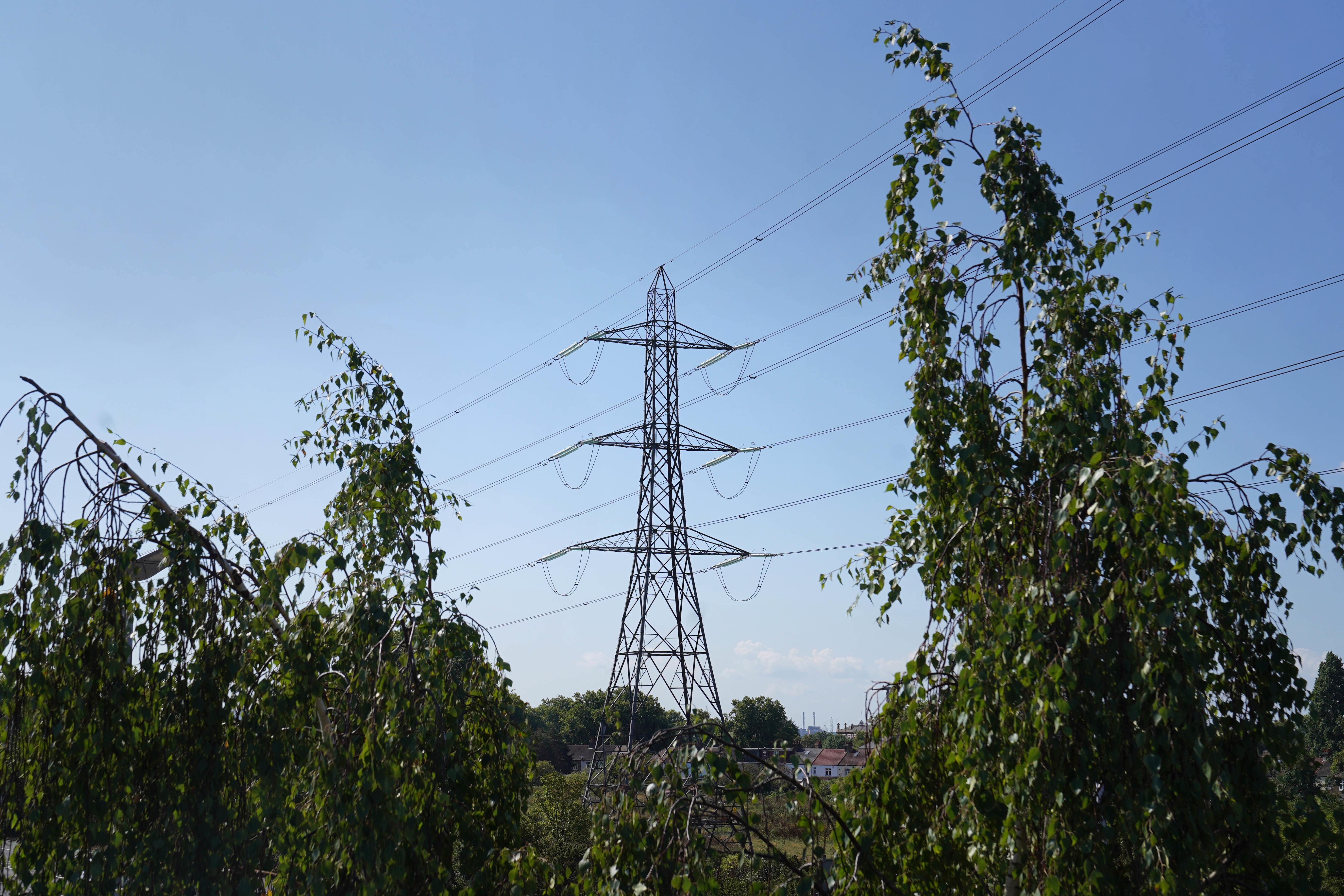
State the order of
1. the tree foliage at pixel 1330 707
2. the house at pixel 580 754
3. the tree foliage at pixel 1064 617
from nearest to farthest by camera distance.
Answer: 1. the tree foliage at pixel 1064 617
2. the tree foliage at pixel 1330 707
3. the house at pixel 580 754

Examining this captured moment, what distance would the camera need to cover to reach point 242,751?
4.81 m

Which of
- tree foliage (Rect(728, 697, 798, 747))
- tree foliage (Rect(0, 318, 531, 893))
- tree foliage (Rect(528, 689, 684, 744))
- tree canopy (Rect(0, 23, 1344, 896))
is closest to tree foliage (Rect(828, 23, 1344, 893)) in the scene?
tree canopy (Rect(0, 23, 1344, 896))

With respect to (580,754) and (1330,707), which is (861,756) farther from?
(1330,707)

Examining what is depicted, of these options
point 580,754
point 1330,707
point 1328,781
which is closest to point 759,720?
point 580,754

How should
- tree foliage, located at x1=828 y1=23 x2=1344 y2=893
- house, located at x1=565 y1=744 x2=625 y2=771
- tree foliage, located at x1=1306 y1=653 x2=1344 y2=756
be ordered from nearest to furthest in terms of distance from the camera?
tree foliage, located at x1=828 y1=23 x2=1344 y2=893, tree foliage, located at x1=1306 y1=653 x2=1344 y2=756, house, located at x1=565 y1=744 x2=625 y2=771

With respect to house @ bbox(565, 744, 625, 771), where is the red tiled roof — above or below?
below

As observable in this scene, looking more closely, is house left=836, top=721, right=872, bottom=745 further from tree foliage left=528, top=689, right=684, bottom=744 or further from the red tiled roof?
tree foliage left=528, top=689, right=684, bottom=744

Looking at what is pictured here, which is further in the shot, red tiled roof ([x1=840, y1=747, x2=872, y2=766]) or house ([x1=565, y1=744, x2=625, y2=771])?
house ([x1=565, y1=744, x2=625, y2=771])

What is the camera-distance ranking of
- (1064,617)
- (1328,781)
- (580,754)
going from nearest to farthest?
(1064,617) < (1328,781) < (580,754)

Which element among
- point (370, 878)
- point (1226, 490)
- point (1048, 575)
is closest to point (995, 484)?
point (1048, 575)

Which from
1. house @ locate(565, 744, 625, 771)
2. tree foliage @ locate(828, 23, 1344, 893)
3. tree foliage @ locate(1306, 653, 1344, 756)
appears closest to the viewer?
tree foliage @ locate(828, 23, 1344, 893)

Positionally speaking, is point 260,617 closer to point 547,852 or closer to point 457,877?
point 457,877

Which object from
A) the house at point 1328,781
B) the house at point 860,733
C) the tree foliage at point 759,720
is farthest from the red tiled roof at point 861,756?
the tree foliage at point 759,720

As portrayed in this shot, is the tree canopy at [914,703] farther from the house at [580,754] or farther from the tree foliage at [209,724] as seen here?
the house at [580,754]
